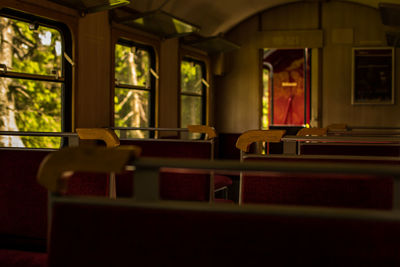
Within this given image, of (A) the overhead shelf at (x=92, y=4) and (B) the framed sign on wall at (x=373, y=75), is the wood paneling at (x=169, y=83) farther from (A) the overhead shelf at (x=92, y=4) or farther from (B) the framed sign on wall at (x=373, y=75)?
(B) the framed sign on wall at (x=373, y=75)

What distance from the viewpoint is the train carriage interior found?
0.80m

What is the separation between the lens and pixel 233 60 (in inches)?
275

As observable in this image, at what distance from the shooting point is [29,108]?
3.34 m

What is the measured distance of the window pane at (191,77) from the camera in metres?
5.96

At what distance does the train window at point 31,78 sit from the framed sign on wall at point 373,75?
178 inches

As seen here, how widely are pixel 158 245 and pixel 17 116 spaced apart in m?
2.70

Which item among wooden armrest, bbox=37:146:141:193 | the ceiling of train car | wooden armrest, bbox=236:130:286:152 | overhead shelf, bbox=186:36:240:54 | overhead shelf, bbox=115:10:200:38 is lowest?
wooden armrest, bbox=37:146:141:193

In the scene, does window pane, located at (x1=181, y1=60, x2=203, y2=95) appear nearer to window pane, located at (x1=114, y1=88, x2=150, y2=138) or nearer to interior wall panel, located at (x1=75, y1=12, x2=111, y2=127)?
window pane, located at (x1=114, y1=88, x2=150, y2=138)

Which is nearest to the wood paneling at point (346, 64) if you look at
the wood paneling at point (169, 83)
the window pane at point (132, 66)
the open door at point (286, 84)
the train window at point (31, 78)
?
the open door at point (286, 84)

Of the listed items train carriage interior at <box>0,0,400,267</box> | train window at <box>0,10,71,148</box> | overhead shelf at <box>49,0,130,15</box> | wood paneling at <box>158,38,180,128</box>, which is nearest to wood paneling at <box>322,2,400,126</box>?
train carriage interior at <box>0,0,400,267</box>

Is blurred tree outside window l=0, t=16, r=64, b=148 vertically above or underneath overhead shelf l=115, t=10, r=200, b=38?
underneath

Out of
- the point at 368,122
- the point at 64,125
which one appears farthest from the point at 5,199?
the point at 368,122

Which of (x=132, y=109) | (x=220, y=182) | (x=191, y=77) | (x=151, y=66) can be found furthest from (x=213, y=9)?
(x=220, y=182)

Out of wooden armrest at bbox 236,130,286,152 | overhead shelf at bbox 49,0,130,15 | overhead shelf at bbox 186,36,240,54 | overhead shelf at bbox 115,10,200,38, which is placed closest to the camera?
wooden armrest at bbox 236,130,286,152
